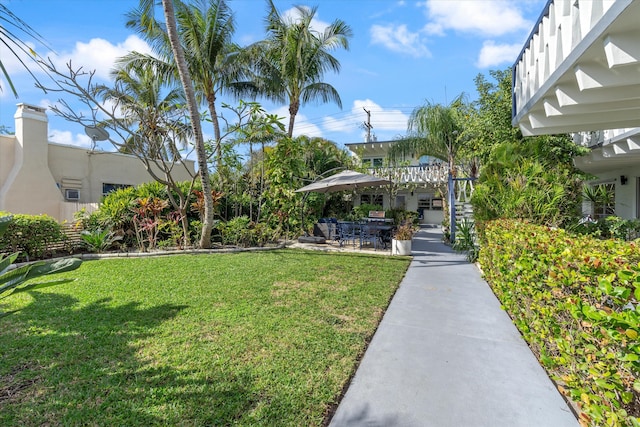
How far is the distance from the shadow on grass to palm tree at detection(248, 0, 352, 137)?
1206cm

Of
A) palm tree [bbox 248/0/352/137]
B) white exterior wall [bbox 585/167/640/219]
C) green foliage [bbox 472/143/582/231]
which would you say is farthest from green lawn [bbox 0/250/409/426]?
palm tree [bbox 248/0/352/137]

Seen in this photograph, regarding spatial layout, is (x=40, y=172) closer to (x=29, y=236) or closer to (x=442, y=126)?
(x=29, y=236)

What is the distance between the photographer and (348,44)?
579 inches

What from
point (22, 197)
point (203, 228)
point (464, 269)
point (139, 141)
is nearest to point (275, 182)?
point (203, 228)

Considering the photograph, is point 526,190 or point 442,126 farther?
point 442,126

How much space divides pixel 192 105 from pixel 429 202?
1867cm

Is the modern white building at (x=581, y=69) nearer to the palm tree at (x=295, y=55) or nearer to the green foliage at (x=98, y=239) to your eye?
the palm tree at (x=295, y=55)

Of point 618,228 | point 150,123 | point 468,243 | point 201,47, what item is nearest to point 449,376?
point 468,243

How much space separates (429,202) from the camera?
22938 millimetres

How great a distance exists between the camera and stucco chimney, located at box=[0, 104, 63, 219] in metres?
11.5

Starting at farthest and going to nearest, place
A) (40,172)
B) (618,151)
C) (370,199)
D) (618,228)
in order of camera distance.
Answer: (370,199)
(40,172)
(618,151)
(618,228)

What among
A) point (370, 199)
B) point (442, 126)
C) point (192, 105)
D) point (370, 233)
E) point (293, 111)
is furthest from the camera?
A: point (370, 199)

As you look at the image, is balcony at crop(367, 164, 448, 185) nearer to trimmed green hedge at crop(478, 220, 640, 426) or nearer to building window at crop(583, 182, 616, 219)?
building window at crop(583, 182, 616, 219)

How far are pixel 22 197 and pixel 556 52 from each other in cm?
1601
